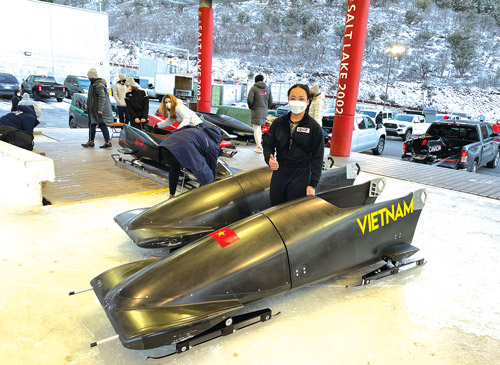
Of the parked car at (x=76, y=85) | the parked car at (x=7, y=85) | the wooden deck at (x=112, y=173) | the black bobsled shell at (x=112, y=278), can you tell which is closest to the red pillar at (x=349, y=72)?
the wooden deck at (x=112, y=173)

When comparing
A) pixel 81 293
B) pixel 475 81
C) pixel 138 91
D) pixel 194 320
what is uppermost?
pixel 475 81

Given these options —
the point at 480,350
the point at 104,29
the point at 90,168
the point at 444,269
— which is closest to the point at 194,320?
the point at 480,350

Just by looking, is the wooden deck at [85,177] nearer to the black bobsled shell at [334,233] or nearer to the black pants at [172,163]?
the black pants at [172,163]

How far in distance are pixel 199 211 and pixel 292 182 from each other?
0.76 meters

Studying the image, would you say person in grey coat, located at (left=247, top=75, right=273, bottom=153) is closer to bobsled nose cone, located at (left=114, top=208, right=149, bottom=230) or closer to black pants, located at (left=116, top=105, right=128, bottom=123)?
black pants, located at (left=116, top=105, right=128, bottom=123)

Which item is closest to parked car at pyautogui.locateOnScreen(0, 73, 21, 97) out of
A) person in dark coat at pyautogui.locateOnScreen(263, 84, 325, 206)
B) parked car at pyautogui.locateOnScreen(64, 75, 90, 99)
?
parked car at pyautogui.locateOnScreen(64, 75, 90, 99)

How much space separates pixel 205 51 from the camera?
444 inches

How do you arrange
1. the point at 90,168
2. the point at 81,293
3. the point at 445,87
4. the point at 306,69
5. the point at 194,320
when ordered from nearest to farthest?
the point at 194,320
the point at 81,293
the point at 90,168
the point at 445,87
the point at 306,69

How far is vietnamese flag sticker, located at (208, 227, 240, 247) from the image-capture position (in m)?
2.16

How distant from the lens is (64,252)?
293 centimetres

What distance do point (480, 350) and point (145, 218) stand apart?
7.70ft

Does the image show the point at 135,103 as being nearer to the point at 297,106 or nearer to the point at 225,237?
the point at 297,106

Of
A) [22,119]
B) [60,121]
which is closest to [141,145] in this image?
[22,119]

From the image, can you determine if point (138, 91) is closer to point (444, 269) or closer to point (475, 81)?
point (444, 269)
